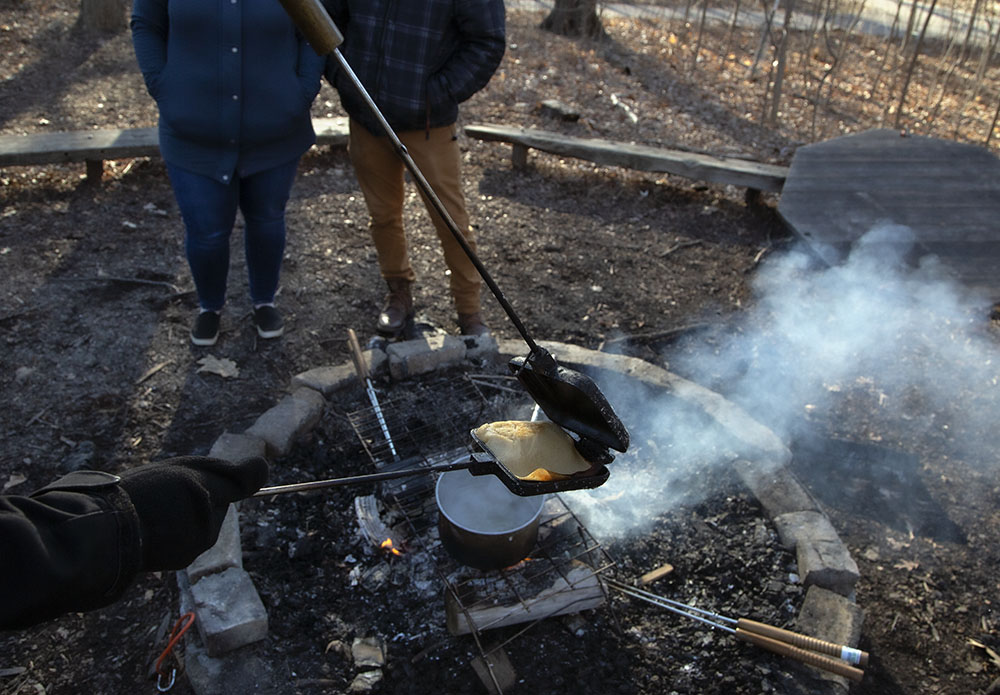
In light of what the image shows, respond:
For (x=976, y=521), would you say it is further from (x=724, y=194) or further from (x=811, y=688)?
(x=724, y=194)

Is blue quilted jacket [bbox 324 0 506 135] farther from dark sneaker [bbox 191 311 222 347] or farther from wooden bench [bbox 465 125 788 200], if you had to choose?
wooden bench [bbox 465 125 788 200]

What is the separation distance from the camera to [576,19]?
10414 millimetres

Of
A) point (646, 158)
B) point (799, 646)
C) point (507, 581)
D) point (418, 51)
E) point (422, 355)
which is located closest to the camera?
point (799, 646)

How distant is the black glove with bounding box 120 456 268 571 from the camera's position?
1.68 meters

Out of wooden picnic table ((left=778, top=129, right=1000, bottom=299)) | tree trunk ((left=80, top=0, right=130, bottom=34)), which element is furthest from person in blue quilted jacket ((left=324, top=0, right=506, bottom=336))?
tree trunk ((left=80, top=0, right=130, bottom=34))

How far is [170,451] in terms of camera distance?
11.6ft

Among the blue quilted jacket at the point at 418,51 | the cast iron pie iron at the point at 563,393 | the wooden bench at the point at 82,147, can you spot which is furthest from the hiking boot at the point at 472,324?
the wooden bench at the point at 82,147

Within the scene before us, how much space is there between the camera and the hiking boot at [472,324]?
4.32 metres

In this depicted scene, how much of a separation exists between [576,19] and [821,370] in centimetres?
768

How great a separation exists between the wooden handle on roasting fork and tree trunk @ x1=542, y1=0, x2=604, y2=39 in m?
9.42

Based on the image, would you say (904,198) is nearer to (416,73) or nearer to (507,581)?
(416,73)

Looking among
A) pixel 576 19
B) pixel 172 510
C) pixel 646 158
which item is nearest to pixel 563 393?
pixel 172 510

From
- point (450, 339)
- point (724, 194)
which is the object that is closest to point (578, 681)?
point (450, 339)

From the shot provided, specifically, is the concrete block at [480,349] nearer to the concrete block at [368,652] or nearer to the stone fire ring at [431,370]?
the stone fire ring at [431,370]
